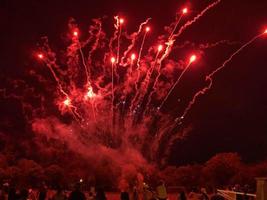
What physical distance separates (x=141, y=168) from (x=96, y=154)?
462cm

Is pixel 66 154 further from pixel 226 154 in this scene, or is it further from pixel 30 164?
pixel 226 154

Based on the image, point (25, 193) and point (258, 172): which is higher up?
point (258, 172)

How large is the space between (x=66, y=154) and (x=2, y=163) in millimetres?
6612

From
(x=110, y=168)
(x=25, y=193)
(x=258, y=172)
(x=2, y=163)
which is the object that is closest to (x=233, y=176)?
(x=258, y=172)

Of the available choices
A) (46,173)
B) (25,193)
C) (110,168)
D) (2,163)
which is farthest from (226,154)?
(25,193)

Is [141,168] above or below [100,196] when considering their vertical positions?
above

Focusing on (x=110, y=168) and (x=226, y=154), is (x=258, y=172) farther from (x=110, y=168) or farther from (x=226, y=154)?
(x=110, y=168)

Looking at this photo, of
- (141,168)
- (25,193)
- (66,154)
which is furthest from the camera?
(66,154)

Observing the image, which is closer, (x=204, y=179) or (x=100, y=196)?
(x=100, y=196)

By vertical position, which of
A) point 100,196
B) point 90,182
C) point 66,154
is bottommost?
point 100,196

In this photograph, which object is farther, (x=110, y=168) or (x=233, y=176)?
(x=233, y=176)

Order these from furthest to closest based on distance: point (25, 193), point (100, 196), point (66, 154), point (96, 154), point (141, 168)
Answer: point (66, 154)
point (96, 154)
point (141, 168)
point (25, 193)
point (100, 196)

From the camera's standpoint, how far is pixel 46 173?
42750mm

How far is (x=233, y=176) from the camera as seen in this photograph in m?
42.1
